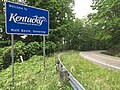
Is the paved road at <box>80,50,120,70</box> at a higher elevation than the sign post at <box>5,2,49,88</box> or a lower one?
lower

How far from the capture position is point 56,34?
34.6 meters

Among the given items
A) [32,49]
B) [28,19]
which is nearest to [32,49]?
[32,49]

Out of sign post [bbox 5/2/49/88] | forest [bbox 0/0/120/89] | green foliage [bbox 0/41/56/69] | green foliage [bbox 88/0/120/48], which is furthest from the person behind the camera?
green foliage [bbox 88/0/120/48]

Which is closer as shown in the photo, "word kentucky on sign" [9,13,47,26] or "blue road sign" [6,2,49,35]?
"blue road sign" [6,2,49,35]

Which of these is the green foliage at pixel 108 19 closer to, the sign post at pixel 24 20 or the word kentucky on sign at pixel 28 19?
the sign post at pixel 24 20

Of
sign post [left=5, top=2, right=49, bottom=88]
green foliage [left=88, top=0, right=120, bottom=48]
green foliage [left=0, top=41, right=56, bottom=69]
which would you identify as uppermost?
green foliage [left=88, top=0, right=120, bottom=48]

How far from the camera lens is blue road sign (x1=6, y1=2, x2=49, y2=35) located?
980 centimetres

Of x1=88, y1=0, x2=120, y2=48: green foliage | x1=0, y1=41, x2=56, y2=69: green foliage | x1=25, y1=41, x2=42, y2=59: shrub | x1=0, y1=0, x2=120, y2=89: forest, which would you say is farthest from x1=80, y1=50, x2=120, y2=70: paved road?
x1=88, y1=0, x2=120, y2=48: green foliage

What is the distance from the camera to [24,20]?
11.0 meters

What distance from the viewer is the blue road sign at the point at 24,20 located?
980 cm

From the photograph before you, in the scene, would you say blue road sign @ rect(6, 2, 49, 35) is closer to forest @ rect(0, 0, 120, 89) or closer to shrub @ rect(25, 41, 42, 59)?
forest @ rect(0, 0, 120, 89)

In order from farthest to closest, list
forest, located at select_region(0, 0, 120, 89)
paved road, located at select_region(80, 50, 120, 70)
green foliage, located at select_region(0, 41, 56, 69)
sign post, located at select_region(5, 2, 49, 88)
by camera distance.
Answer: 1. forest, located at select_region(0, 0, 120, 89)
2. green foliage, located at select_region(0, 41, 56, 69)
3. paved road, located at select_region(80, 50, 120, 70)
4. sign post, located at select_region(5, 2, 49, 88)

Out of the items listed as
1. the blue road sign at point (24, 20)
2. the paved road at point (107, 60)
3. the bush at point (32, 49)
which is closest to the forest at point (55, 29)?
the bush at point (32, 49)

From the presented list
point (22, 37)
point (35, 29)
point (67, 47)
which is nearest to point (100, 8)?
point (22, 37)
